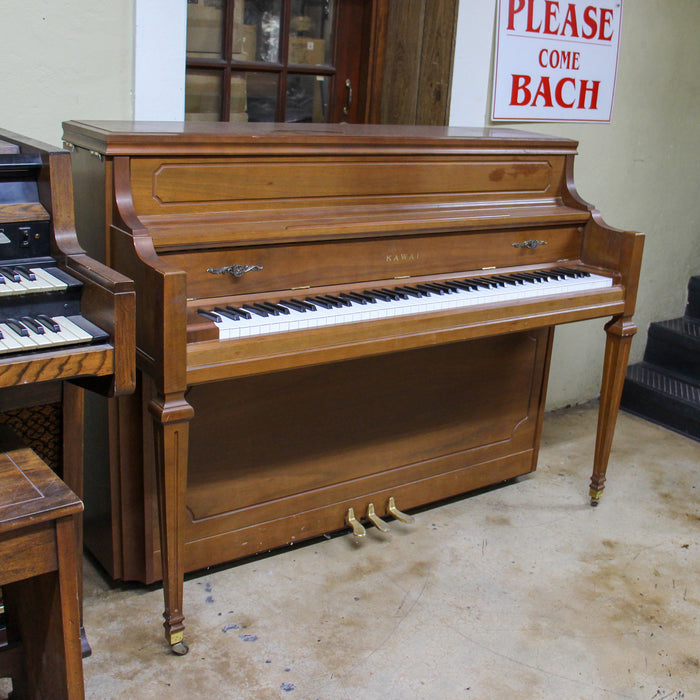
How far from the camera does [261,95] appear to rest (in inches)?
125

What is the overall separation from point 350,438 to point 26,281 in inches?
51.2

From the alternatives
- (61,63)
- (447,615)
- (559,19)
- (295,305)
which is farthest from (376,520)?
(559,19)

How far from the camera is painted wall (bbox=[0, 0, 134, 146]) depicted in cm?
239

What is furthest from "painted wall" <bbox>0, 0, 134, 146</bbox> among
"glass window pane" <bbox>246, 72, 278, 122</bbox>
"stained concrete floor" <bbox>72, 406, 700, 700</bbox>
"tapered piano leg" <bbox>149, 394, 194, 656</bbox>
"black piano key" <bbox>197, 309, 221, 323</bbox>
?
"stained concrete floor" <bbox>72, 406, 700, 700</bbox>

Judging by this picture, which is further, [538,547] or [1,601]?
[538,547]

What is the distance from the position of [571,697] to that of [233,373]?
117cm

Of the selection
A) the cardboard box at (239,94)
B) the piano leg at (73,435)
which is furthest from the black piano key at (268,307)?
the cardboard box at (239,94)

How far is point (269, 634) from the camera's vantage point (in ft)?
7.70

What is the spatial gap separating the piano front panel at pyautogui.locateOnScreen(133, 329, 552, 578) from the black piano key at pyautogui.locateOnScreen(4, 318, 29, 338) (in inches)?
30.8

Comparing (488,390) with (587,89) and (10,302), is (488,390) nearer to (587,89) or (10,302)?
(587,89)

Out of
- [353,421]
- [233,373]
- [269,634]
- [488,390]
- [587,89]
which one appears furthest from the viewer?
[587,89]

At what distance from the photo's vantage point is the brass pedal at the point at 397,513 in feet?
9.49

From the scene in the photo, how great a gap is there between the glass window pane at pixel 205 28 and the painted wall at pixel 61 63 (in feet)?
1.35

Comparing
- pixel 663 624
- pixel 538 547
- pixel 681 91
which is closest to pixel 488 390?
pixel 538 547
